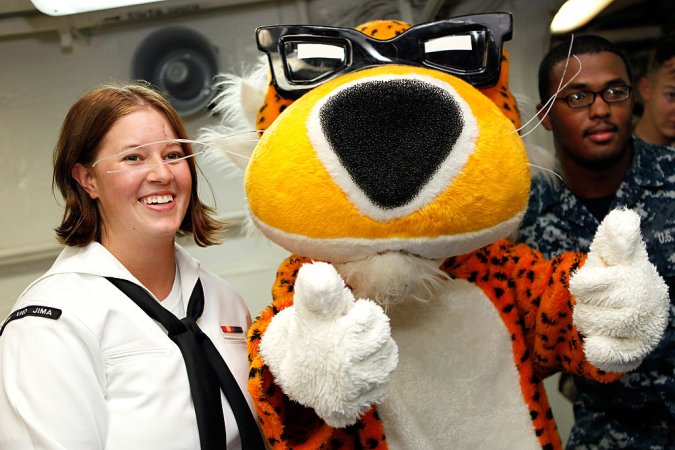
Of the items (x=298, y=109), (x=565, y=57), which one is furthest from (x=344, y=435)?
(x=565, y=57)

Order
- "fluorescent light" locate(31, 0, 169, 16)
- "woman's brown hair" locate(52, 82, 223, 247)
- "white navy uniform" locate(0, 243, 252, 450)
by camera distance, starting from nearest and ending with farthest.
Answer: "white navy uniform" locate(0, 243, 252, 450), "woman's brown hair" locate(52, 82, 223, 247), "fluorescent light" locate(31, 0, 169, 16)

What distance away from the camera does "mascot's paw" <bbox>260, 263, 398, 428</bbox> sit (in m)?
0.66

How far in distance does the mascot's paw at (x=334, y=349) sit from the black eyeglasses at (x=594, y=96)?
794 millimetres

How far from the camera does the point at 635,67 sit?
1543mm

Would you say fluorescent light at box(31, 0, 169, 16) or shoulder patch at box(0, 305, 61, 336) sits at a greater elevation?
fluorescent light at box(31, 0, 169, 16)

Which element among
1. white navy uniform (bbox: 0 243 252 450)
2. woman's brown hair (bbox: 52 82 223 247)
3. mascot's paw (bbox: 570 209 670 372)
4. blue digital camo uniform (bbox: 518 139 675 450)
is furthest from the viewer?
blue digital camo uniform (bbox: 518 139 675 450)

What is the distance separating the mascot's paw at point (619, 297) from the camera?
0.78m

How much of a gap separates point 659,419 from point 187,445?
2.80 ft

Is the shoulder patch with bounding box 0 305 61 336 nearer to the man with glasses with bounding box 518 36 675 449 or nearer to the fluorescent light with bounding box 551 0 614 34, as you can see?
the man with glasses with bounding box 518 36 675 449

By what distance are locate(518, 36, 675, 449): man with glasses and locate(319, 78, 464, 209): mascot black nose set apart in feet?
1.67

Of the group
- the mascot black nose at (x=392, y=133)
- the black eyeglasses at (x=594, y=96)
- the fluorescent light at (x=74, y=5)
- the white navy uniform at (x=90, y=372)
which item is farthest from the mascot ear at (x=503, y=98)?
the fluorescent light at (x=74, y=5)

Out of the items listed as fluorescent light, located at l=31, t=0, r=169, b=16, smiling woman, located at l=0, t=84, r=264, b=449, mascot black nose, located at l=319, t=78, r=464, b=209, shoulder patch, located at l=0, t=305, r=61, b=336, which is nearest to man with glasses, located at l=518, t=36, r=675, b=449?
mascot black nose, located at l=319, t=78, r=464, b=209

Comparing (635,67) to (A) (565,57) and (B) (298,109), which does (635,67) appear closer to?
(A) (565,57)

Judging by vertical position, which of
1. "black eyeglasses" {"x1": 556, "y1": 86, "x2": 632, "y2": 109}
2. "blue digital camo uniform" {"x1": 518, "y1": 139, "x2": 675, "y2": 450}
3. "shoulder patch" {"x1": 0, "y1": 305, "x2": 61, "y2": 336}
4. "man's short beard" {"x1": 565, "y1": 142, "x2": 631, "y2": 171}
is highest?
"black eyeglasses" {"x1": 556, "y1": 86, "x2": 632, "y2": 109}
